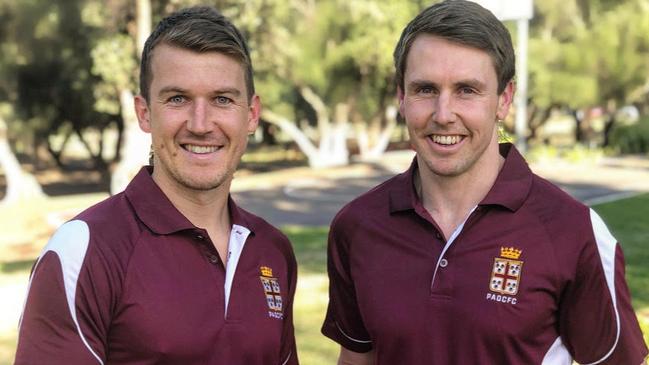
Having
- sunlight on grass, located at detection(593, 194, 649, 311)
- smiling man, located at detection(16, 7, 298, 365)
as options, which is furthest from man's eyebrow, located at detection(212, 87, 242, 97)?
sunlight on grass, located at detection(593, 194, 649, 311)

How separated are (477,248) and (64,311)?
57.5 inches

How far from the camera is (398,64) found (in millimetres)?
3164

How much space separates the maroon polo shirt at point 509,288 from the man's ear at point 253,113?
0.73 m

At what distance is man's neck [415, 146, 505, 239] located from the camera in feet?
9.91

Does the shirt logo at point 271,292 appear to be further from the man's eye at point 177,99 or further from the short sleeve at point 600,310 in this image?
the short sleeve at point 600,310

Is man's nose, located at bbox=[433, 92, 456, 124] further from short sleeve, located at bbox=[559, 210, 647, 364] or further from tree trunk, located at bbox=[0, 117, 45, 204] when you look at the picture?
tree trunk, located at bbox=[0, 117, 45, 204]

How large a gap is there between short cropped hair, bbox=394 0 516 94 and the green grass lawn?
403 centimetres

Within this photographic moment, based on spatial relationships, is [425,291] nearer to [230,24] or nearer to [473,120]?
[473,120]

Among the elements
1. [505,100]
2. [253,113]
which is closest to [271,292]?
[253,113]

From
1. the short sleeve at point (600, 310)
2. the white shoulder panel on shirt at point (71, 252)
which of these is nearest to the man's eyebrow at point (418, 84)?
the short sleeve at point (600, 310)

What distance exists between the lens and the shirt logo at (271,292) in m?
3.00

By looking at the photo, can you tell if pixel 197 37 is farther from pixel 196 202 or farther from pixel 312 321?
pixel 312 321

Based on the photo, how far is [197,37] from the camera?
2.86 m

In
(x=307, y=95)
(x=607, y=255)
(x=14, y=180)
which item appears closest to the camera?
(x=607, y=255)
